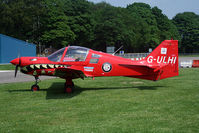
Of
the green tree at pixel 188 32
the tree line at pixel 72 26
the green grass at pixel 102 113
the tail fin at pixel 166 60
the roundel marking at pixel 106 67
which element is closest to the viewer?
the green grass at pixel 102 113

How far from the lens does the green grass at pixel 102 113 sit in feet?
18.1

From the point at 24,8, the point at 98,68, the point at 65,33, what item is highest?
the point at 24,8

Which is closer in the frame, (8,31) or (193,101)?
(193,101)

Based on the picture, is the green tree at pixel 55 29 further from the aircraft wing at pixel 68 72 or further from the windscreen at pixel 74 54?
the aircraft wing at pixel 68 72

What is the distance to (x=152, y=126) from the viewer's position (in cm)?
560

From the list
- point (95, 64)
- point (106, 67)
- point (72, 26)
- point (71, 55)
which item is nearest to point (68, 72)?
point (71, 55)

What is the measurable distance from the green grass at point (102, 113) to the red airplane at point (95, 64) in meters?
1.23

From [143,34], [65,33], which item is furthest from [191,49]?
[65,33]

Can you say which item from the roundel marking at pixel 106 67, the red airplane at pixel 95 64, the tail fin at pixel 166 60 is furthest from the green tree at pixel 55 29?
the tail fin at pixel 166 60

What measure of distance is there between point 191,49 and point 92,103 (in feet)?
357

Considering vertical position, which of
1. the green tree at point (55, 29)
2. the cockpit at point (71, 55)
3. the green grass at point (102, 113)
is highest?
the green tree at point (55, 29)

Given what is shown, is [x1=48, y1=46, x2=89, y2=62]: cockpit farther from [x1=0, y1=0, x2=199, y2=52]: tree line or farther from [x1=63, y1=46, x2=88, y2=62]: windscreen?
[x1=0, y1=0, x2=199, y2=52]: tree line

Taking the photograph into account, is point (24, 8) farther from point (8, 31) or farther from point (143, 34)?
point (143, 34)

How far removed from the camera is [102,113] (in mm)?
6785
